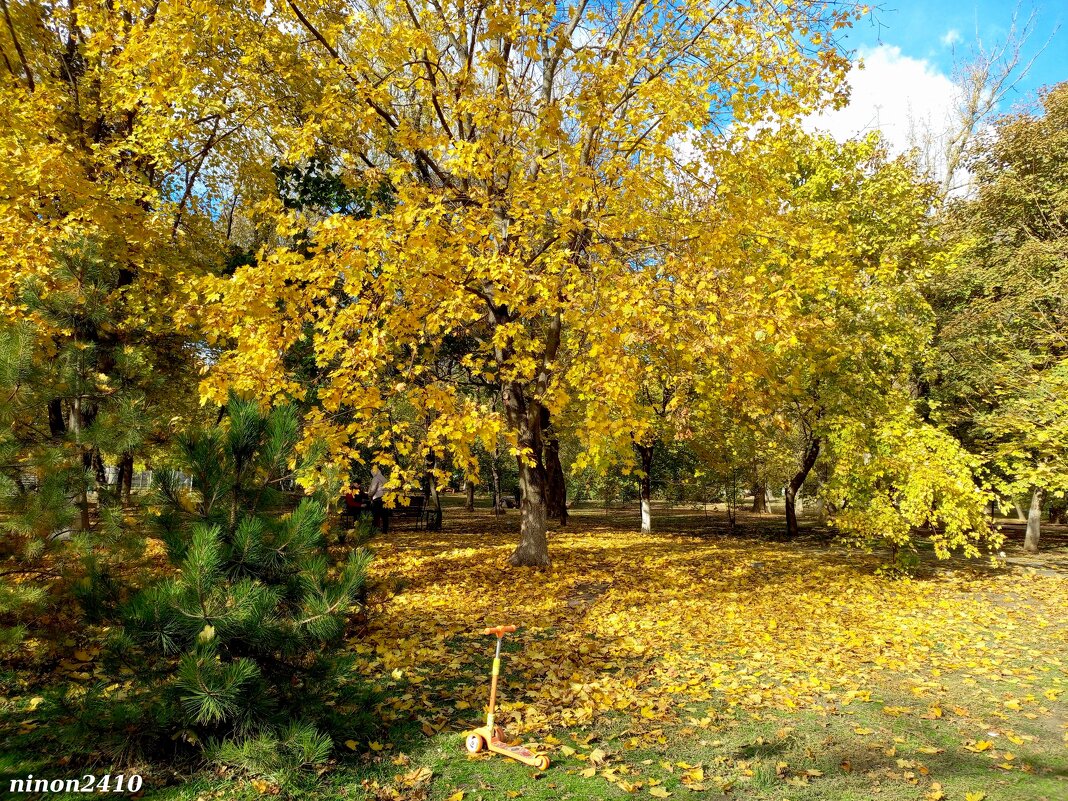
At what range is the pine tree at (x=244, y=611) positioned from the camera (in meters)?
3.29

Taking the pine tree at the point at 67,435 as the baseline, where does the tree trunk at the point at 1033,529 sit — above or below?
below

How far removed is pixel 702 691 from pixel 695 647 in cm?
134

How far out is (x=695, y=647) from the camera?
6.55m

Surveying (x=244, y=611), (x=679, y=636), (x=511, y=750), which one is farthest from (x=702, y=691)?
(x=244, y=611)

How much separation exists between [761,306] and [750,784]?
17.8ft

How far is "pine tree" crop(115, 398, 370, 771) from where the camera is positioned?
10.8 feet

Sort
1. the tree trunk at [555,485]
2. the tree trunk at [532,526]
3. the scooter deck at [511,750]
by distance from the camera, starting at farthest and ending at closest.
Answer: the tree trunk at [555,485] < the tree trunk at [532,526] < the scooter deck at [511,750]

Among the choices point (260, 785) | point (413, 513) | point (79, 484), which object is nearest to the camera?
point (260, 785)

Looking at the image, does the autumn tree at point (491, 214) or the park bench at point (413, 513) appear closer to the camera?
the autumn tree at point (491, 214)

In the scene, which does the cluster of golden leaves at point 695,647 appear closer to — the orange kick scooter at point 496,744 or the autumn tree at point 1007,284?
the orange kick scooter at point 496,744

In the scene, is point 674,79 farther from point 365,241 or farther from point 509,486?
point 509,486

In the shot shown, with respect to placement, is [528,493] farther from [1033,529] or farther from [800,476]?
[1033,529]

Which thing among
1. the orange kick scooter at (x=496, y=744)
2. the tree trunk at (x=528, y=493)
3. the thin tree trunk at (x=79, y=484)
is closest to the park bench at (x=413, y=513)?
the tree trunk at (x=528, y=493)

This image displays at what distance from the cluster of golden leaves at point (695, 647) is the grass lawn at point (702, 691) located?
32mm
